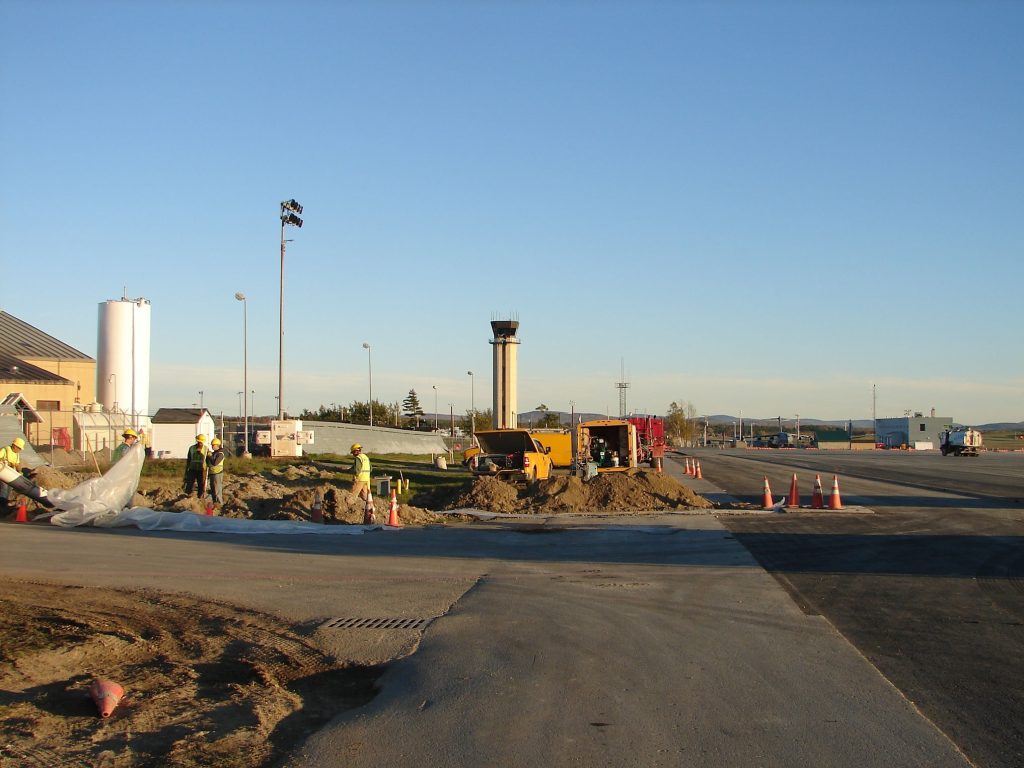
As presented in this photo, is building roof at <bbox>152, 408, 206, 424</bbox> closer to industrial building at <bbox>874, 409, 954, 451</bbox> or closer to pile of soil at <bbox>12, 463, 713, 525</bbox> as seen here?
pile of soil at <bbox>12, 463, 713, 525</bbox>

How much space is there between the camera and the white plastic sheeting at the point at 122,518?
1845 centimetres

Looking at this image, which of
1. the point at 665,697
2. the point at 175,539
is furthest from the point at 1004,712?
the point at 175,539

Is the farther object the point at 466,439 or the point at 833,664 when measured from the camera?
the point at 466,439

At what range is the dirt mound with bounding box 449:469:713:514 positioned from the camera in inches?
960

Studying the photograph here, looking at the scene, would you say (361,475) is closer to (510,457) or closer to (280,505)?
(280,505)

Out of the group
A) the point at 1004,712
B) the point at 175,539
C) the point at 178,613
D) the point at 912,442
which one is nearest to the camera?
the point at 1004,712

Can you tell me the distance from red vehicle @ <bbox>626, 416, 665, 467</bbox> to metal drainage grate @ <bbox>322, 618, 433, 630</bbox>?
33.3 m

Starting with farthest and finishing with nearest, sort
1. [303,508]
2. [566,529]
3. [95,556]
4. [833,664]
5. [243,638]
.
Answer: [303,508] → [566,529] → [95,556] → [243,638] → [833,664]

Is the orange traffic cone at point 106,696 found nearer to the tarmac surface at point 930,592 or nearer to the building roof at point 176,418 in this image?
the tarmac surface at point 930,592

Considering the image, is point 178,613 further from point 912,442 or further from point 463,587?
point 912,442

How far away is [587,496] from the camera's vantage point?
2497cm

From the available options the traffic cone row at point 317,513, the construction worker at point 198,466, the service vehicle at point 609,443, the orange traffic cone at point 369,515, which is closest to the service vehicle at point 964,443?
the service vehicle at point 609,443

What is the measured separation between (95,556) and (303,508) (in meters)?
7.16

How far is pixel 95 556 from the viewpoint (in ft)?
46.7
